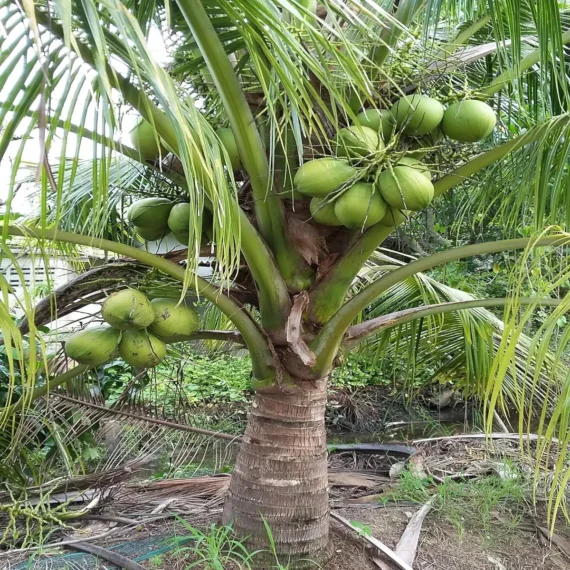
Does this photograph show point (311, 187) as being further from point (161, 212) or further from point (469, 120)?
point (161, 212)

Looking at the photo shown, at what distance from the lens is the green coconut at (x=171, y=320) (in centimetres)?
170

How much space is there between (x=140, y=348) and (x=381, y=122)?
3.07 ft

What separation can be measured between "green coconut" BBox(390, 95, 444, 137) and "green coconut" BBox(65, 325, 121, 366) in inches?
39.7

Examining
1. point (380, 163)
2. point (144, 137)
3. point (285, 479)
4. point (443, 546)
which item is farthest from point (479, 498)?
point (144, 137)

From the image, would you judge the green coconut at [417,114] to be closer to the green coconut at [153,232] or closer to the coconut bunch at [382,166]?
the coconut bunch at [382,166]

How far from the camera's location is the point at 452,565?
2020 millimetres

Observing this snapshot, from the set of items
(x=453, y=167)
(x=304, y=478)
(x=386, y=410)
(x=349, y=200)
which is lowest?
Answer: (x=386, y=410)

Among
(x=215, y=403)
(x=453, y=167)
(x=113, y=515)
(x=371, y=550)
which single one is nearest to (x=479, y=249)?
(x=453, y=167)

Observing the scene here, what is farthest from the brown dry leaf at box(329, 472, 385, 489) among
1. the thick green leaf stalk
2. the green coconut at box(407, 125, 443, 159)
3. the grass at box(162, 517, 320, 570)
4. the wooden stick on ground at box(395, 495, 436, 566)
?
the green coconut at box(407, 125, 443, 159)

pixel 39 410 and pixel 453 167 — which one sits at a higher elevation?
pixel 453 167

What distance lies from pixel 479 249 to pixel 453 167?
0.25 m

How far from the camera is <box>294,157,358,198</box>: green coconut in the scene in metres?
1.44

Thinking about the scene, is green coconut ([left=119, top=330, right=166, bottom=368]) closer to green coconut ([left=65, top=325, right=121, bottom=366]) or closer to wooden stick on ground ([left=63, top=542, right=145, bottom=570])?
green coconut ([left=65, top=325, right=121, bottom=366])

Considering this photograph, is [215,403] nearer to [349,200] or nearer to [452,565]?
[452,565]
